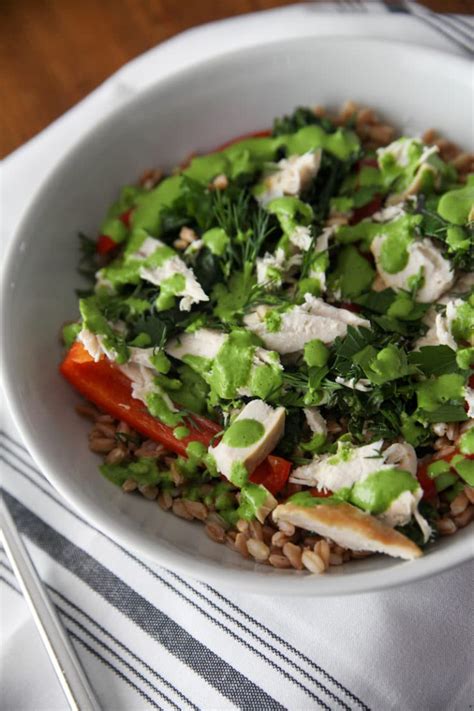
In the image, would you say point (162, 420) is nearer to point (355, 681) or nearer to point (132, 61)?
point (355, 681)

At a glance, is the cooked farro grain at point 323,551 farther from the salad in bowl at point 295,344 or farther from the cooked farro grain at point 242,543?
the cooked farro grain at point 242,543

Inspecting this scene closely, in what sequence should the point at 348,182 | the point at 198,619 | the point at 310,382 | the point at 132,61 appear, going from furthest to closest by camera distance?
the point at 132,61, the point at 348,182, the point at 198,619, the point at 310,382

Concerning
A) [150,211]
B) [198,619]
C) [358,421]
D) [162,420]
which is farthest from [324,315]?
[198,619]

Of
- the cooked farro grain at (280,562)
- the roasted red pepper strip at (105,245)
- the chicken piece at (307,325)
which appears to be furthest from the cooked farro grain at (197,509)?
the roasted red pepper strip at (105,245)

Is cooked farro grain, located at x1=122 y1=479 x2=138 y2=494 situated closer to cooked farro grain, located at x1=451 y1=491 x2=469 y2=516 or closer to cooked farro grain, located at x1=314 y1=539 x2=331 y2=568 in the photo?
cooked farro grain, located at x1=314 y1=539 x2=331 y2=568

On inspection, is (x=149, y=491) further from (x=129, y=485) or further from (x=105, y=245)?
(x=105, y=245)
